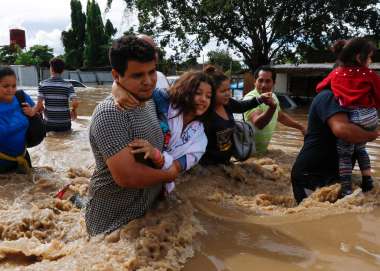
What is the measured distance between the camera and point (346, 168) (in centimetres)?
344

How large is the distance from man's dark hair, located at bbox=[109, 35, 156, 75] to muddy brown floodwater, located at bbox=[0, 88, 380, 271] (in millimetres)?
870

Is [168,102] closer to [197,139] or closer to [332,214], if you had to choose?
[197,139]

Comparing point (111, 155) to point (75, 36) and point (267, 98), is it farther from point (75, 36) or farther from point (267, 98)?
point (75, 36)

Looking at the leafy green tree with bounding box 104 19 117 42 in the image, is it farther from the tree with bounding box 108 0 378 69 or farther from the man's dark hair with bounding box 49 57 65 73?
the man's dark hair with bounding box 49 57 65 73

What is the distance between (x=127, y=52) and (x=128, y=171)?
57cm

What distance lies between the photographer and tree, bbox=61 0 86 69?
164 feet

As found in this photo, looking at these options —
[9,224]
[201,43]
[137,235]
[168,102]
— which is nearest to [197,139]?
[168,102]

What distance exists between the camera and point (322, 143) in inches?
140

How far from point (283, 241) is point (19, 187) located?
2877mm

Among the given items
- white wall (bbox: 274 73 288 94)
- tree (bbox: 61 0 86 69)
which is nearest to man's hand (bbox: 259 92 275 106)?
white wall (bbox: 274 73 288 94)

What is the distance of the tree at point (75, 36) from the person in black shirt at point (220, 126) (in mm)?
47570

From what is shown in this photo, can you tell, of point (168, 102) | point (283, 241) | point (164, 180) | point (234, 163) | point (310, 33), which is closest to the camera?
point (164, 180)

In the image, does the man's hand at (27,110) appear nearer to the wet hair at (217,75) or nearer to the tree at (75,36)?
the wet hair at (217,75)

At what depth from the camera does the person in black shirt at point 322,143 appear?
328 centimetres
